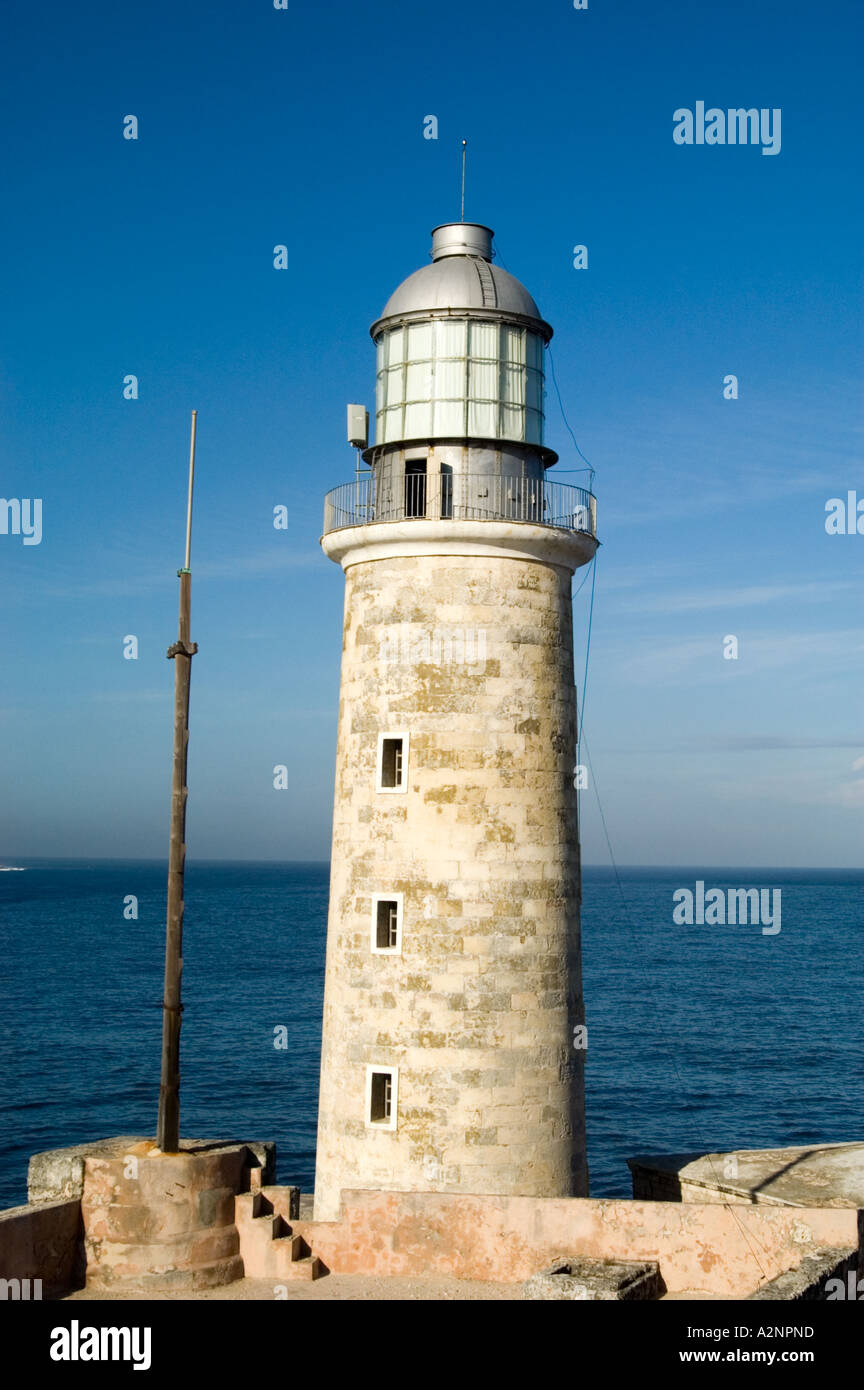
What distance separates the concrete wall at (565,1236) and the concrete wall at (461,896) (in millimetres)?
2208

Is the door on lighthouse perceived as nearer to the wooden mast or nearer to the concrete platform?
the wooden mast

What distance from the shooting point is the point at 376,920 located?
20625mm

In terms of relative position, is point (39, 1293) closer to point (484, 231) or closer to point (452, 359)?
point (452, 359)

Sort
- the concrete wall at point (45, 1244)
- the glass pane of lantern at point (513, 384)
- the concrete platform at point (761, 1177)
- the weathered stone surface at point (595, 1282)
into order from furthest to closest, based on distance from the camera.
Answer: the glass pane of lantern at point (513, 384) < the concrete platform at point (761, 1177) < the concrete wall at point (45, 1244) < the weathered stone surface at point (595, 1282)

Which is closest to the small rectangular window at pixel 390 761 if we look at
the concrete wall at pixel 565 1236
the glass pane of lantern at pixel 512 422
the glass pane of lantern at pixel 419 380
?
the glass pane of lantern at pixel 512 422

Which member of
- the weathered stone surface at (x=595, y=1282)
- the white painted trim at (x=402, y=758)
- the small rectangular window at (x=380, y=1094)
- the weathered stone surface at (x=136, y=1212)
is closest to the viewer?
the weathered stone surface at (x=595, y=1282)

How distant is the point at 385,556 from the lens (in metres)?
21.4

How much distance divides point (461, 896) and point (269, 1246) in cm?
538

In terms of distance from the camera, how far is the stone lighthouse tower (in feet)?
65.9

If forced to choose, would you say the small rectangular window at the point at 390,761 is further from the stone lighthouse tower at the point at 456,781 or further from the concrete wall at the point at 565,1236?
the concrete wall at the point at 565,1236

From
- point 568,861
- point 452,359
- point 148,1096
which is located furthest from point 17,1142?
point 452,359

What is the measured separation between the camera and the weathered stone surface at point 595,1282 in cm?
1534

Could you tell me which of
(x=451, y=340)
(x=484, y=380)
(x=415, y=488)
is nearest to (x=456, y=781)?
(x=415, y=488)
